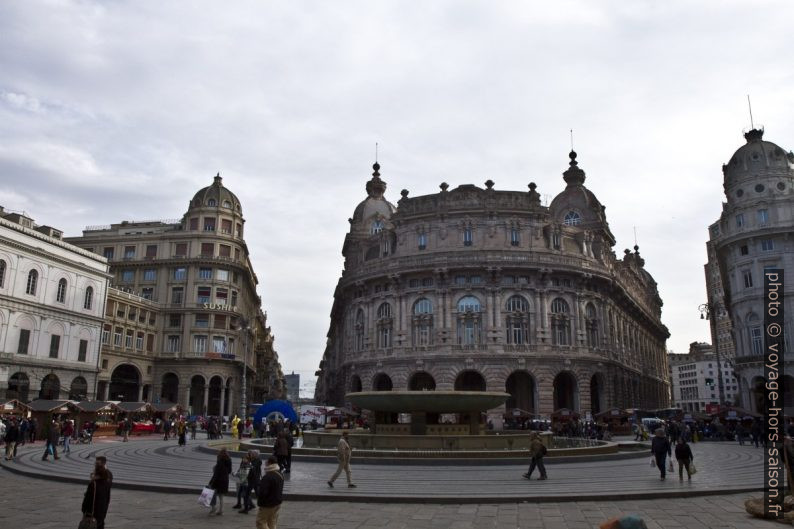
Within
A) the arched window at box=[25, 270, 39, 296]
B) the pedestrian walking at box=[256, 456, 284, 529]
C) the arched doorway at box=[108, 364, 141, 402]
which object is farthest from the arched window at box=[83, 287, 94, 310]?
the pedestrian walking at box=[256, 456, 284, 529]

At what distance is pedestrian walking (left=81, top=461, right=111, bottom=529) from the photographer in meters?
8.83

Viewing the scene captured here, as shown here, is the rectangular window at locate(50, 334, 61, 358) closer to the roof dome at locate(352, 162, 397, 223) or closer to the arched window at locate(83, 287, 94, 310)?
the arched window at locate(83, 287, 94, 310)

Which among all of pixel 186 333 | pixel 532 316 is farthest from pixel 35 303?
pixel 532 316

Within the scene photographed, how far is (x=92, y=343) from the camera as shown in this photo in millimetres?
50469

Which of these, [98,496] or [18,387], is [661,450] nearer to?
[98,496]

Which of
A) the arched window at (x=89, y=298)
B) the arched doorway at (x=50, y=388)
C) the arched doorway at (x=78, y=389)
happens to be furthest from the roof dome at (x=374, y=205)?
the arched doorway at (x=50, y=388)

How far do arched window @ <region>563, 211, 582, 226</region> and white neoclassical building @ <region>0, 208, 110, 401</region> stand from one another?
5009cm

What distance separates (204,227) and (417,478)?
53.1 metres

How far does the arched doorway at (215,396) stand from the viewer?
6384 centimetres

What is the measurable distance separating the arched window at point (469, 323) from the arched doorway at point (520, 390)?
501cm

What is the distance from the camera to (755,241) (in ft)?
177

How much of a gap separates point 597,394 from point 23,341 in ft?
158

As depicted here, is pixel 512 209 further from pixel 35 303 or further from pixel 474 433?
pixel 35 303

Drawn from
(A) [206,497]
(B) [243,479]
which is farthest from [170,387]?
(A) [206,497]
